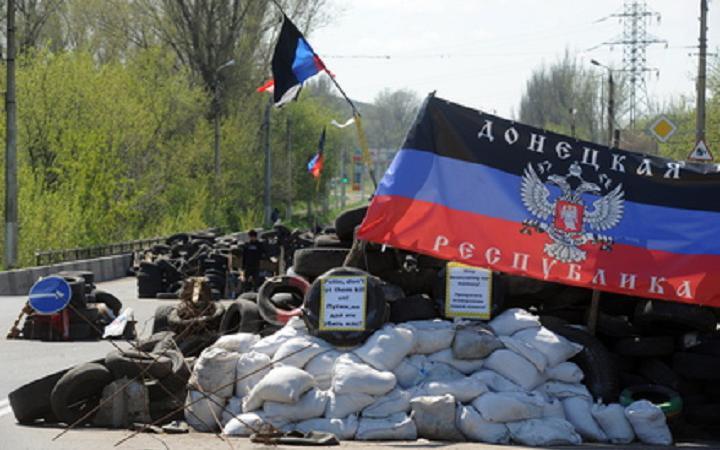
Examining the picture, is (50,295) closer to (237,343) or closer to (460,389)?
(237,343)

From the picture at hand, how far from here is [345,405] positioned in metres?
11.5

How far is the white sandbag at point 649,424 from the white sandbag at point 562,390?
481 mm

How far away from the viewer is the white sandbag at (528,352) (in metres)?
12.0

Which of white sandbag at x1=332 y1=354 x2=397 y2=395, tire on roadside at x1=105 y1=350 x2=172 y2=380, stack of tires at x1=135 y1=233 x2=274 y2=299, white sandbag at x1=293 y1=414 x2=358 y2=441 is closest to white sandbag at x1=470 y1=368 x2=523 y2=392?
white sandbag at x1=332 y1=354 x2=397 y2=395

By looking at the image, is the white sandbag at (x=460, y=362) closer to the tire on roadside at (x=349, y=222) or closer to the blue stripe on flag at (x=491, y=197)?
the blue stripe on flag at (x=491, y=197)

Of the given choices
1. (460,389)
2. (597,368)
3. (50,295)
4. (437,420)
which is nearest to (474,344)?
(460,389)

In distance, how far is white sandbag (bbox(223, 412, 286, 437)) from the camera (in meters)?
11.3

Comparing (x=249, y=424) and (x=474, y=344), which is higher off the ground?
(x=474, y=344)

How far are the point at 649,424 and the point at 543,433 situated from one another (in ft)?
3.23

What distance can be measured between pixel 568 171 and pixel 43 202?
98.6 feet

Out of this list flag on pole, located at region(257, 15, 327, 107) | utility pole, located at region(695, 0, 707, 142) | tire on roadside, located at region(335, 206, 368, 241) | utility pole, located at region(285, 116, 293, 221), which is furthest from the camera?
utility pole, located at region(285, 116, 293, 221)

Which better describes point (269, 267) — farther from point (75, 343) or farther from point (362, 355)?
point (362, 355)

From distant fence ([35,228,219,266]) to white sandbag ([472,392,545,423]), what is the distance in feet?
88.4

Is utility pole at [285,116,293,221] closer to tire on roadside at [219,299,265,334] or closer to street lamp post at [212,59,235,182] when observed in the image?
street lamp post at [212,59,235,182]
